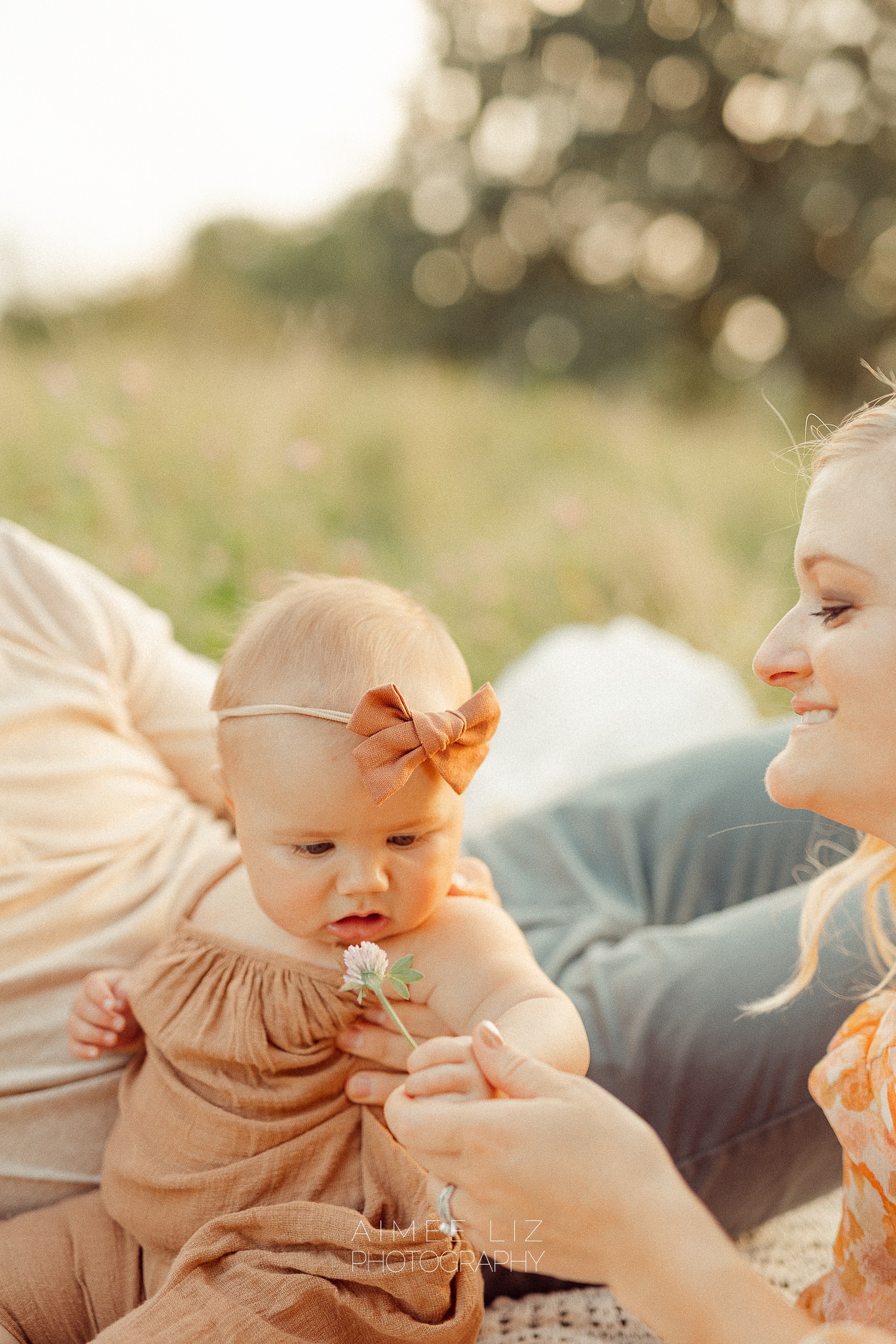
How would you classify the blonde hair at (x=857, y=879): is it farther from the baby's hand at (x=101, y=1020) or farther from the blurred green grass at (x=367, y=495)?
the blurred green grass at (x=367, y=495)

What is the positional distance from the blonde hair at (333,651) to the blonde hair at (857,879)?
51cm

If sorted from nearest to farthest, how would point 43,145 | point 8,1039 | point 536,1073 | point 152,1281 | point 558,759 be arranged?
point 536,1073
point 152,1281
point 8,1039
point 558,759
point 43,145

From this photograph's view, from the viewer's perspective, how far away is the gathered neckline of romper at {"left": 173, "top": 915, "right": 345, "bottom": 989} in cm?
129

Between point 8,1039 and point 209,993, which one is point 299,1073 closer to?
point 209,993

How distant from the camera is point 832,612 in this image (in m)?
1.07

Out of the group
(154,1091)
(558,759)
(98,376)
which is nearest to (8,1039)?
(154,1091)

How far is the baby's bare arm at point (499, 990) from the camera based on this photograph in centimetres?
115

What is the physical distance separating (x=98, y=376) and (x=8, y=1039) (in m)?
3.43

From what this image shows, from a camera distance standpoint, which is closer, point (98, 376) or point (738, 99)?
point (98, 376)

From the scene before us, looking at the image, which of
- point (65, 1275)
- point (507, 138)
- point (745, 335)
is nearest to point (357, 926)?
point (65, 1275)

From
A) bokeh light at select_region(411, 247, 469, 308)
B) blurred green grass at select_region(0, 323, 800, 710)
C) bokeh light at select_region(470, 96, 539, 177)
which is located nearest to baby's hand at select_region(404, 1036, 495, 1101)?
blurred green grass at select_region(0, 323, 800, 710)

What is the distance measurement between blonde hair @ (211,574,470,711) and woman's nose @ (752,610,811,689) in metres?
0.41

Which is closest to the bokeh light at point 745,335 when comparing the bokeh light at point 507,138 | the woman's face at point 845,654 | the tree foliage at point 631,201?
the tree foliage at point 631,201

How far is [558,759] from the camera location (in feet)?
8.63
